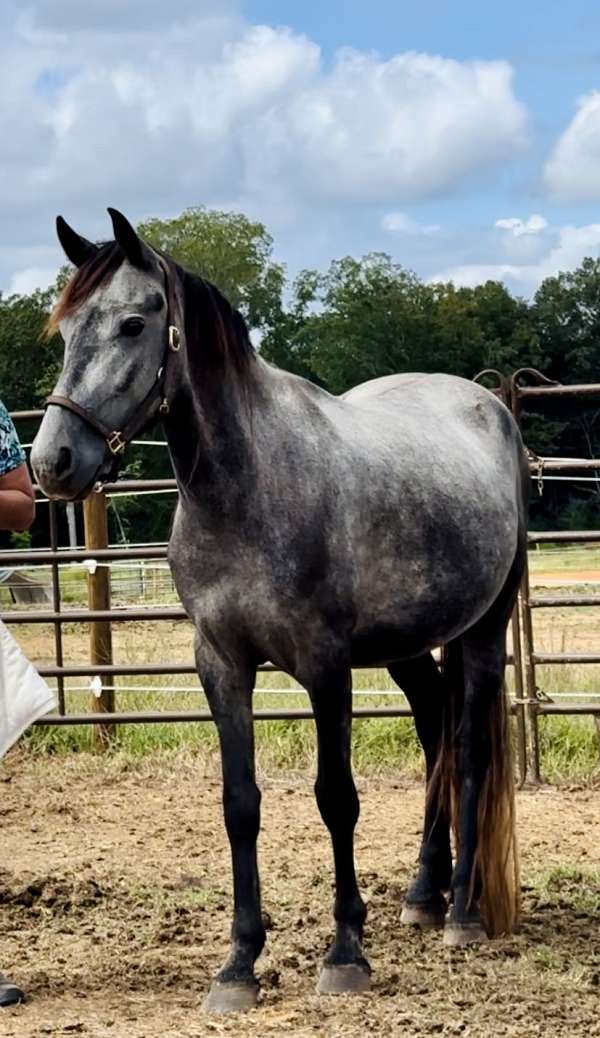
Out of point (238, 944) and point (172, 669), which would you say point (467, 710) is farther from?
point (172, 669)

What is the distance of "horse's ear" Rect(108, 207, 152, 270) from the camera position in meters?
3.19

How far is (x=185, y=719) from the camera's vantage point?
6.74m

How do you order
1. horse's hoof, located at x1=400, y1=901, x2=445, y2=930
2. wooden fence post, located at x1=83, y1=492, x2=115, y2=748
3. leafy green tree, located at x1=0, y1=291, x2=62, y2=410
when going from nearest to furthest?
1. horse's hoof, located at x1=400, y1=901, x2=445, y2=930
2. wooden fence post, located at x1=83, y1=492, x2=115, y2=748
3. leafy green tree, located at x1=0, y1=291, x2=62, y2=410

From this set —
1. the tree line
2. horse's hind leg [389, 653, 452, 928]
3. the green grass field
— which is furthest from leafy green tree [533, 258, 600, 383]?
horse's hind leg [389, 653, 452, 928]

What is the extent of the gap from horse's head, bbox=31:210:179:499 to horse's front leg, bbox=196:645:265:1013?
63 centimetres

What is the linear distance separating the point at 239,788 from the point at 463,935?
3.08ft

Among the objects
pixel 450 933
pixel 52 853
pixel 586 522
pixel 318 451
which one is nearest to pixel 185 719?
pixel 52 853

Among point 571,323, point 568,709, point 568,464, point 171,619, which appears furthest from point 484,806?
point 571,323

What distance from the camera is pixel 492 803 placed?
4.32 m

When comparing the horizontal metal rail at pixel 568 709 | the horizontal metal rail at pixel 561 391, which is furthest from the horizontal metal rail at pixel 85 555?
the horizontal metal rail at pixel 568 709

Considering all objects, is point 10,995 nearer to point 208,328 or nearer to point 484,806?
point 484,806

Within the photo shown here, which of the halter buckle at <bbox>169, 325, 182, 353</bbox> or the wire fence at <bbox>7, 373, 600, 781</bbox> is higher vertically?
the halter buckle at <bbox>169, 325, 182, 353</bbox>

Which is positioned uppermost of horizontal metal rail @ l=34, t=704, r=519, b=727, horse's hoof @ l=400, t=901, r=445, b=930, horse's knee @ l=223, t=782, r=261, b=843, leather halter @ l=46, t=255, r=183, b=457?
leather halter @ l=46, t=255, r=183, b=457

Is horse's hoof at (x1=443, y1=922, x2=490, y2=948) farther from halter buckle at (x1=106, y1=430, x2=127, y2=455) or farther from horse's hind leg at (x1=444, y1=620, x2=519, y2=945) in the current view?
halter buckle at (x1=106, y1=430, x2=127, y2=455)
